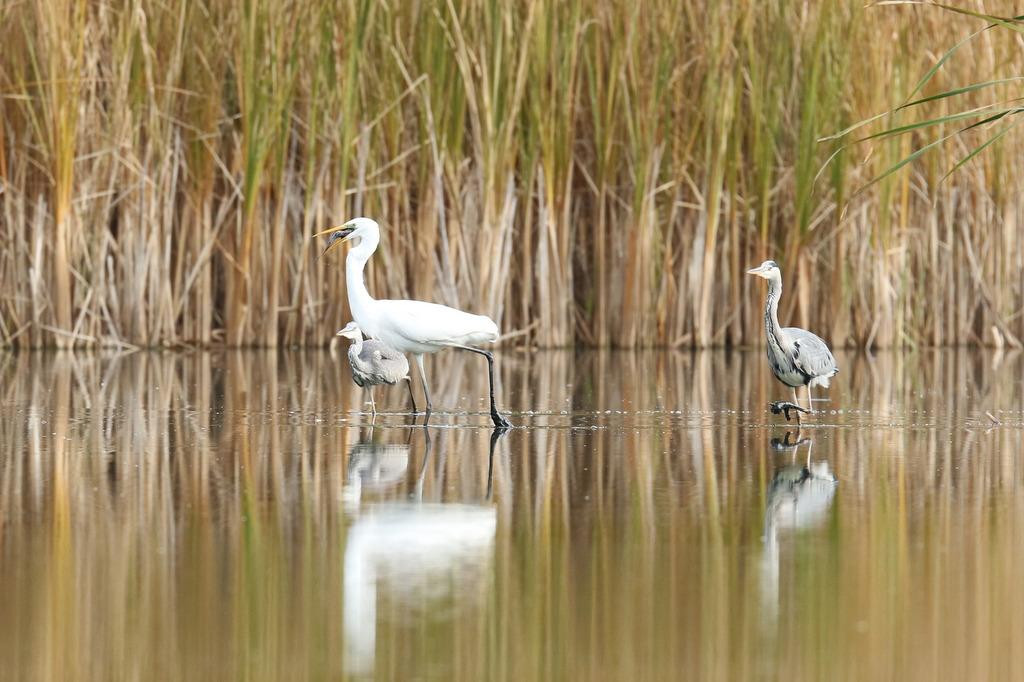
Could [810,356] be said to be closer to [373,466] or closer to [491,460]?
[491,460]

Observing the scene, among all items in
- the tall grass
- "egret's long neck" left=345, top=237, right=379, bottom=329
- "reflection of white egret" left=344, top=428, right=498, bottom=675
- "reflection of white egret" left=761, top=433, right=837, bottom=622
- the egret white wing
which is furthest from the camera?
the tall grass

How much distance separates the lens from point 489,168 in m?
12.8

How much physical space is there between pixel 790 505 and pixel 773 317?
2935 millimetres

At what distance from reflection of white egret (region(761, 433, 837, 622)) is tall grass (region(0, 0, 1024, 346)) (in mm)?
6695

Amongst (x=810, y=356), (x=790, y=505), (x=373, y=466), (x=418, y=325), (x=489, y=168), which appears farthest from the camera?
(x=489, y=168)

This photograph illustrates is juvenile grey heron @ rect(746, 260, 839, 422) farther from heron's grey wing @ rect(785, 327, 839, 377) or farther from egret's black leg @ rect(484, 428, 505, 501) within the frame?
egret's black leg @ rect(484, 428, 505, 501)

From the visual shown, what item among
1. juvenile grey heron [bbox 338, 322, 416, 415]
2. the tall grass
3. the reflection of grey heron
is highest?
the tall grass

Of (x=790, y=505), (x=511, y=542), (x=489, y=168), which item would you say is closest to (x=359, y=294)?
(x=790, y=505)

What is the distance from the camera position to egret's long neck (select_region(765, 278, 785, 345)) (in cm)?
794

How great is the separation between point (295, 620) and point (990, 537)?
203 cm

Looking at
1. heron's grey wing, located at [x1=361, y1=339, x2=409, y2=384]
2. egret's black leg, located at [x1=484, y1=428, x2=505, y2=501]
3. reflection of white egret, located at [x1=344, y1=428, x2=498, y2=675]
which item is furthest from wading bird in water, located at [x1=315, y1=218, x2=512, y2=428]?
reflection of white egret, located at [x1=344, y1=428, x2=498, y2=675]

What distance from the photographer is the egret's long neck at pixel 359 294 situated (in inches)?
309

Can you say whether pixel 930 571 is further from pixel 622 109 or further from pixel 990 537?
pixel 622 109

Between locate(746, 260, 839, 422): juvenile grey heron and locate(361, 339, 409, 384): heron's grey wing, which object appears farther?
locate(361, 339, 409, 384): heron's grey wing
